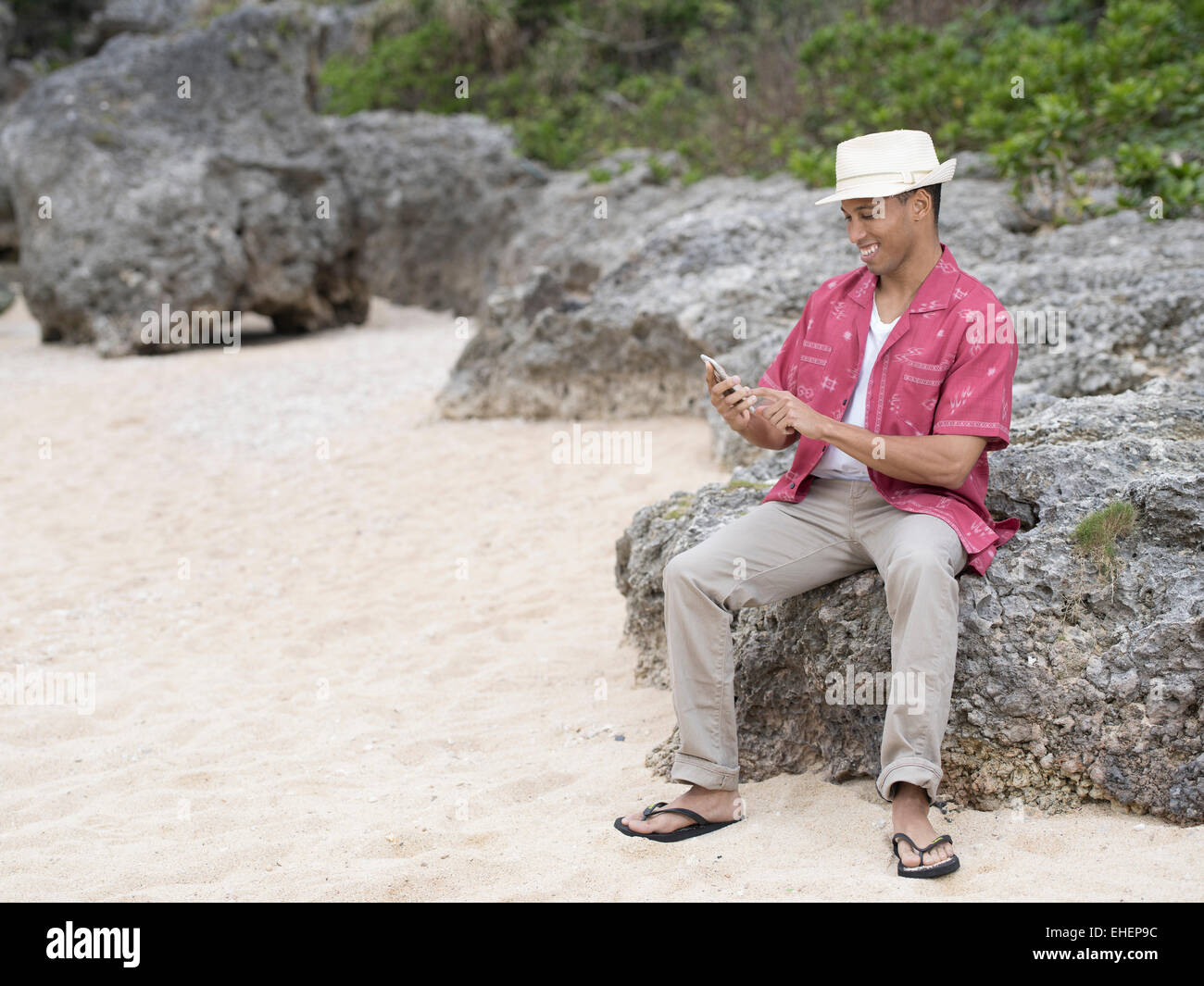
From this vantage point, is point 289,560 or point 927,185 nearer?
point 927,185

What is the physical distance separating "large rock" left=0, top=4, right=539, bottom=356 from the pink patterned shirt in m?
9.03

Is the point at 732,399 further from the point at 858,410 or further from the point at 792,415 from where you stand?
the point at 858,410

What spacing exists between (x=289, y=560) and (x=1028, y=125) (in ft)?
18.9

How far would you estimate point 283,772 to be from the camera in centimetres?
359

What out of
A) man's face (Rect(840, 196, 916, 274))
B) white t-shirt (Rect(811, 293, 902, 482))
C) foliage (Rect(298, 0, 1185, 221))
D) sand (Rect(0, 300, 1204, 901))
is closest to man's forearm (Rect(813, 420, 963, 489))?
white t-shirt (Rect(811, 293, 902, 482))

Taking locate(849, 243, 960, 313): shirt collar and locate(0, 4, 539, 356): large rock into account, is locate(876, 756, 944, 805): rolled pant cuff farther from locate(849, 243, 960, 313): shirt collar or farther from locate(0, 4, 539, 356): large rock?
locate(0, 4, 539, 356): large rock

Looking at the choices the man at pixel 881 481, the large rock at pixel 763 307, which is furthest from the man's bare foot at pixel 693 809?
the large rock at pixel 763 307

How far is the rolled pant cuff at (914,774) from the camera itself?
263cm

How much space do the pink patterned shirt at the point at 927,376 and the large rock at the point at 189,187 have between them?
29.6ft

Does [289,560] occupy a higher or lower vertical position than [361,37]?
lower

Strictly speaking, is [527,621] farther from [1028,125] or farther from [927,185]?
[1028,125]

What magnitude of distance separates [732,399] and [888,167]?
2.38 ft

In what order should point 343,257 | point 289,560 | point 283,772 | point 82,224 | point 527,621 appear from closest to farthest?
1. point 283,772
2. point 527,621
3. point 289,560
4. point 82,224
5. point 343,257
